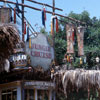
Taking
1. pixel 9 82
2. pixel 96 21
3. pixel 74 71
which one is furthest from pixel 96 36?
pixel 9 82

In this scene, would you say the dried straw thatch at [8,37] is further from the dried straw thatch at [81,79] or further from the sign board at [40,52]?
the dried straw thatch at [81,79]

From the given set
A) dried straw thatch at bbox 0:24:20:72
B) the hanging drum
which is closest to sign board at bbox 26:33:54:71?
the hanging drum

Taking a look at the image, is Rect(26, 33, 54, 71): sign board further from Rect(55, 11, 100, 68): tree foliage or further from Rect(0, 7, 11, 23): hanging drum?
Rect(55, 11, 100, 68): tree foliage

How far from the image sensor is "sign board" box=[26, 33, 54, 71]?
13750 millimetres

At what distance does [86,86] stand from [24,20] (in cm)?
426

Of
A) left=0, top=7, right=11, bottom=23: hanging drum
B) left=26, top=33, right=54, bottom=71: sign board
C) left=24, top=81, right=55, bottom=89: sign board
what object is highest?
left=0, top=7, right=11, bottom=23: hanging drum

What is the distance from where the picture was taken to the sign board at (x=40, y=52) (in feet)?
45.1

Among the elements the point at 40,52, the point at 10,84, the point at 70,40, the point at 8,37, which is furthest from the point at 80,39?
the point at 8,37

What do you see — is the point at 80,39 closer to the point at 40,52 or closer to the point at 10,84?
the point at 40,52

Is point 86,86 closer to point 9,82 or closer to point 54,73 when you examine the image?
point 54,73

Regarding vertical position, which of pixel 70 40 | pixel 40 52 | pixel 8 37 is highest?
pixel 70 40

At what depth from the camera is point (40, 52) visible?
46.5 ft

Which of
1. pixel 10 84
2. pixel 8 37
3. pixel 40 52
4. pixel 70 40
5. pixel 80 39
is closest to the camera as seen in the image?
pixel 8 37

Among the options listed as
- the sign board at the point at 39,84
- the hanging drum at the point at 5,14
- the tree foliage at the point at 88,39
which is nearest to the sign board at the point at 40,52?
the sign board at the point at 39,84
